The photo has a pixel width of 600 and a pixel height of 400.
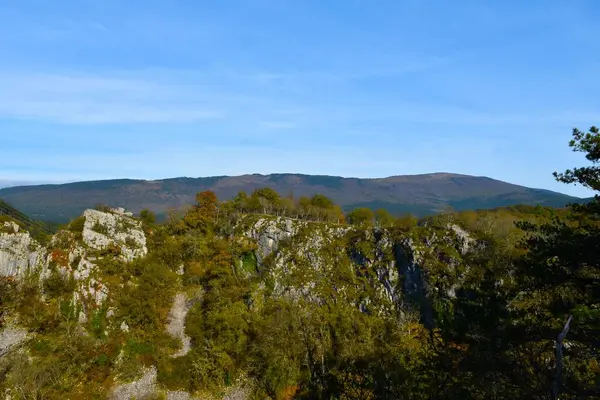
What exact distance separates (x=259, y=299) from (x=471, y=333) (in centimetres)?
4753

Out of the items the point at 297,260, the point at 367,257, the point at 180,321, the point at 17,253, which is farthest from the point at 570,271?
the point at 17,253

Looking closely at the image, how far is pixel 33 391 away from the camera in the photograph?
41.4 meters

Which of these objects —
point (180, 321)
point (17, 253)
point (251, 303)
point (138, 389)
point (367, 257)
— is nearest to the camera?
point (138, 389)

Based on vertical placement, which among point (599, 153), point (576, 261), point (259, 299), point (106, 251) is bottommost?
point (259, 299)

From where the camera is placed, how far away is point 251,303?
6312 cm

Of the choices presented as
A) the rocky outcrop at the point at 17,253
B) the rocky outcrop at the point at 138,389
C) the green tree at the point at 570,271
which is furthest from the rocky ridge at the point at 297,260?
the green tree at the point at 570,271

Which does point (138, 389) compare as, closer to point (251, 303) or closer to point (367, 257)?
point (251, 303)

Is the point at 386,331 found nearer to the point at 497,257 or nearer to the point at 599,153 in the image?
the point at 497,257

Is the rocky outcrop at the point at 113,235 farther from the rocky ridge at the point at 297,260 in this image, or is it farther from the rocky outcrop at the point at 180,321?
the rocky outcrop at the point at 180,321

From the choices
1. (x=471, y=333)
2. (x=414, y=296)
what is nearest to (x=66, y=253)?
(x=414, y=296)

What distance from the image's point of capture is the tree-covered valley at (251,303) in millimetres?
37156

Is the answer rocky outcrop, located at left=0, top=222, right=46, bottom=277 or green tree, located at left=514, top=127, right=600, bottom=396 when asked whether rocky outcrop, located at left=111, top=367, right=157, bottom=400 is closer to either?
rocky outcrop, located at left=0, top=222, right=46, bottom=277

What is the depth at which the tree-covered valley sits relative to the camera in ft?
122

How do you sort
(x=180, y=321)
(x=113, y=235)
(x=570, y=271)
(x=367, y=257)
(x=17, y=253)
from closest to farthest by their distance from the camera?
(x=570, y=271) < (x=180, y=321) < (x=17, y=253) < (x=367, y=257) < (x=113, y=235)
